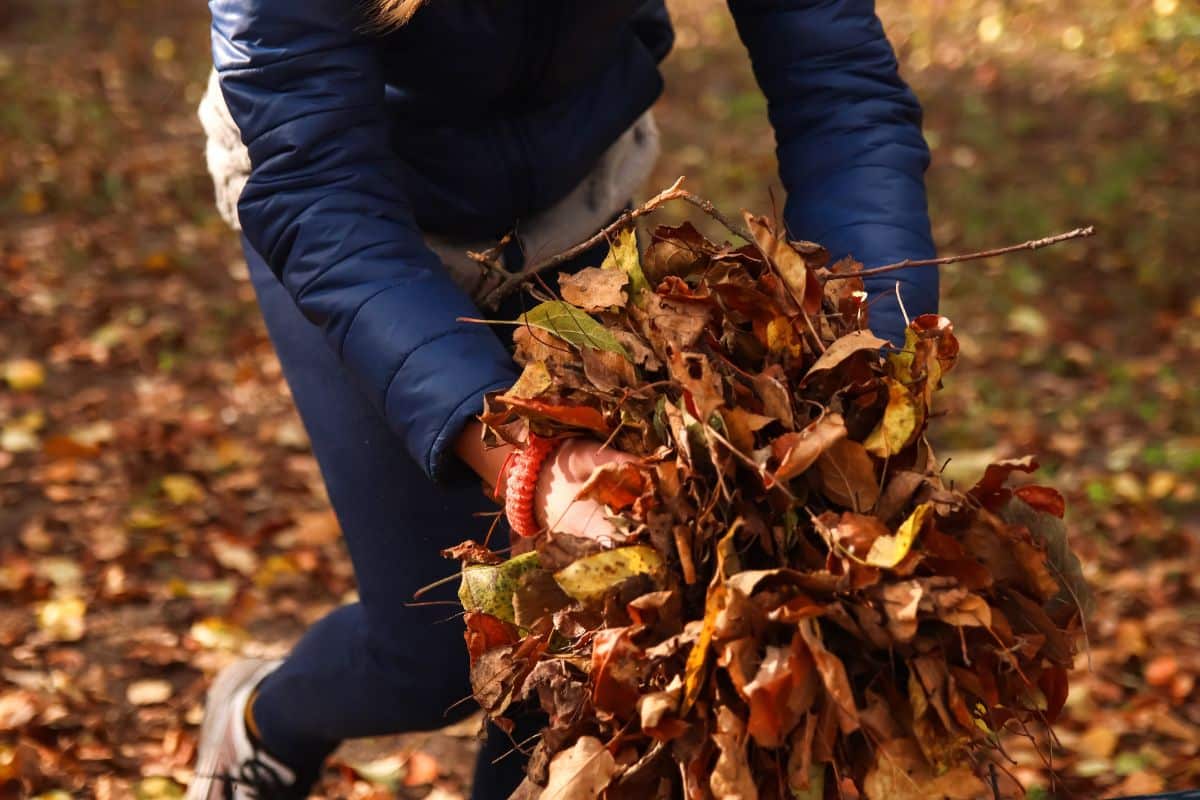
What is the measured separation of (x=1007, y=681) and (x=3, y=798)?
6.55 ft

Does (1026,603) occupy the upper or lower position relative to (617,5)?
lower

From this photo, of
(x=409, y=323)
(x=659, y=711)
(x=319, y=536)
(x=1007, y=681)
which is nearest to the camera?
(x=659, y=711)

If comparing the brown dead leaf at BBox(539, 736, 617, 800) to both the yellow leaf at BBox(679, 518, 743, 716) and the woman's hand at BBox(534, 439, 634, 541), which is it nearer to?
the yellow leaf at BBox(679, 518, 743, 716)

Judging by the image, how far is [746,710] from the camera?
1.15 metres

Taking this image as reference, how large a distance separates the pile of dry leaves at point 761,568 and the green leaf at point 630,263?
2 centimetres

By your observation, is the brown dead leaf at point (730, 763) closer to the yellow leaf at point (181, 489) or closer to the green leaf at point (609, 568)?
the green leaf at point (609, 568)

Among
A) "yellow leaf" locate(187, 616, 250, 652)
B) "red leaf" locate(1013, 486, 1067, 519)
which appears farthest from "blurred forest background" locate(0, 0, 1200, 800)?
"red leaf" locate(1013, 486, 1067, 519)

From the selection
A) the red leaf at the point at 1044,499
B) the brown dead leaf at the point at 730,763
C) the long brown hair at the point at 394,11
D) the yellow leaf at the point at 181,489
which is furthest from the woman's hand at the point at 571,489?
the yellow leaf at the point at 181,489

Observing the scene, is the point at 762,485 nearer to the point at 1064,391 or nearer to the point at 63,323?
the point at 1064,391

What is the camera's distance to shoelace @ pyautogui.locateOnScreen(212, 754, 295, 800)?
2248 mm

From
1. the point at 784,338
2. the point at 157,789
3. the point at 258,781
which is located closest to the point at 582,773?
the point at 784,338

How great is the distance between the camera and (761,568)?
4.01ft

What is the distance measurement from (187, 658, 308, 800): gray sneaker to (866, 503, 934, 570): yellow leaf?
1439mm

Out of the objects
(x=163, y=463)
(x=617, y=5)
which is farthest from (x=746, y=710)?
(x=163, y=463)
